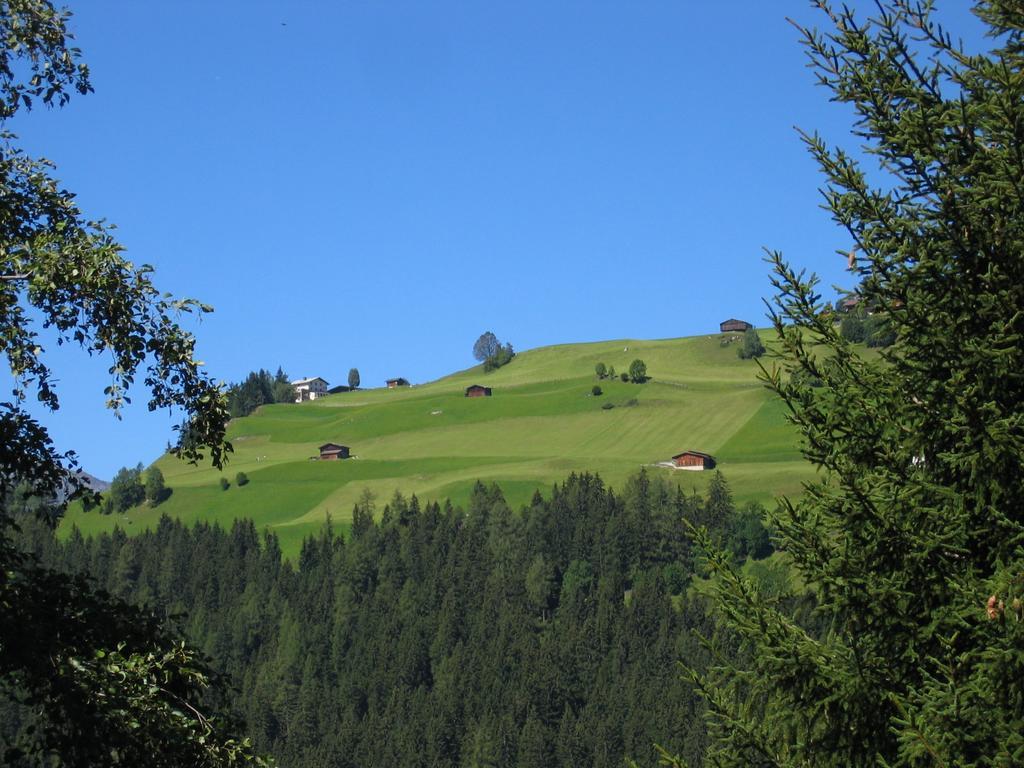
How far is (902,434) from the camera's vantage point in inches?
453

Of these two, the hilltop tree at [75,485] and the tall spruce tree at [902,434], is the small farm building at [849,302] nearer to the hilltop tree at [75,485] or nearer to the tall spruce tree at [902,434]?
the tall spruce tree at [902,434]

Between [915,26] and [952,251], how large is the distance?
2.00m

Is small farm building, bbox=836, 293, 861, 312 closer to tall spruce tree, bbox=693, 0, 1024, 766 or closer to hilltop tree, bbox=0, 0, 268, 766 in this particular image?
tall spruce tree, bbox=693, 0, 1024, 766

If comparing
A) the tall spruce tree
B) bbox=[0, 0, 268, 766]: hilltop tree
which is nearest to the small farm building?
the tall spruce tree

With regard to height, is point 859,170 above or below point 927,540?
above

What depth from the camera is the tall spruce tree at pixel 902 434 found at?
10.9 meters

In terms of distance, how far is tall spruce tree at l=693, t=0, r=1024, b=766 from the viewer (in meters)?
10.9

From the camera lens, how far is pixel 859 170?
11.7 metres

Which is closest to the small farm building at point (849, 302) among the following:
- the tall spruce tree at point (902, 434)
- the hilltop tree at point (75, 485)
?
the tall spruce tree at point (902, 434)

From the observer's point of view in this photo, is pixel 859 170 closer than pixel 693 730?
Yes

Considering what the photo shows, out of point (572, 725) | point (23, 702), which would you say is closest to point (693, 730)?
point (572, 725)

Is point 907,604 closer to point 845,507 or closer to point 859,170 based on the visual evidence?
point 845,507

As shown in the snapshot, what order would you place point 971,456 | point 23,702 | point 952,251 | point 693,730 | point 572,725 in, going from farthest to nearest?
1. point 572,725
2. point 693,730
3. point 23,702
4. point 952,251
5. point 971,456

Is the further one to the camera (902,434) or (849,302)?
(849,302)
